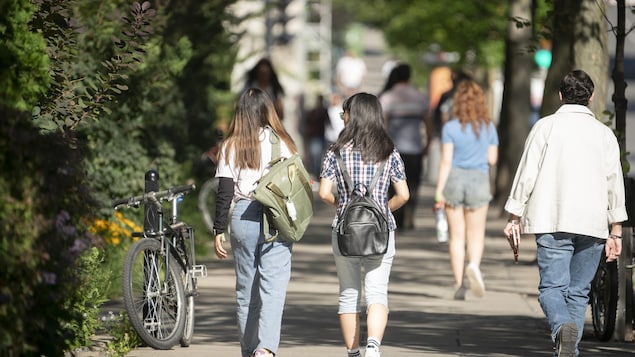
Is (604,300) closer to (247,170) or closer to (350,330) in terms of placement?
(350,330)

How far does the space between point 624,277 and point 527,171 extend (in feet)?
6.63

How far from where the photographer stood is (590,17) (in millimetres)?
13609

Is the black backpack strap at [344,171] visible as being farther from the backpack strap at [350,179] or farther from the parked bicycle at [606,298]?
the parked bicycle at [606,298]

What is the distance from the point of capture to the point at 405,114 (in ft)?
61.4

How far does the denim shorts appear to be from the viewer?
42.5 feet

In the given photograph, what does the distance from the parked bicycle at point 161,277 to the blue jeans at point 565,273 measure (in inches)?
93.6

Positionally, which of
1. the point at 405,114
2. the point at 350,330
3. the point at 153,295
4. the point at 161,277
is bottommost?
the point at 350,330

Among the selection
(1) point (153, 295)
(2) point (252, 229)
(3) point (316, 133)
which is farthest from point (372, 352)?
(3) point (316, 133)

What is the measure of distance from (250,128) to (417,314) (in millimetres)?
3779

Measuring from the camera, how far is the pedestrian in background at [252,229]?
836 cm

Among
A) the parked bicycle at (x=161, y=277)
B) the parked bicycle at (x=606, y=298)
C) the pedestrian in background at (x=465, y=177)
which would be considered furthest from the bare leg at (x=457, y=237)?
the parked bicycle at (x=161, y=277)

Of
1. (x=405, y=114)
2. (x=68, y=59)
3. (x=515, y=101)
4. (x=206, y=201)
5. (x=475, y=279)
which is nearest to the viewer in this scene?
(x=68, y=59)

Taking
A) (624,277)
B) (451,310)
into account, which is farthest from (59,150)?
(451,310)

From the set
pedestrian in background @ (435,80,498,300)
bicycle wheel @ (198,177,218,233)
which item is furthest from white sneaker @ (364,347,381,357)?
bicycle wheel @ (198,177,218,233)
